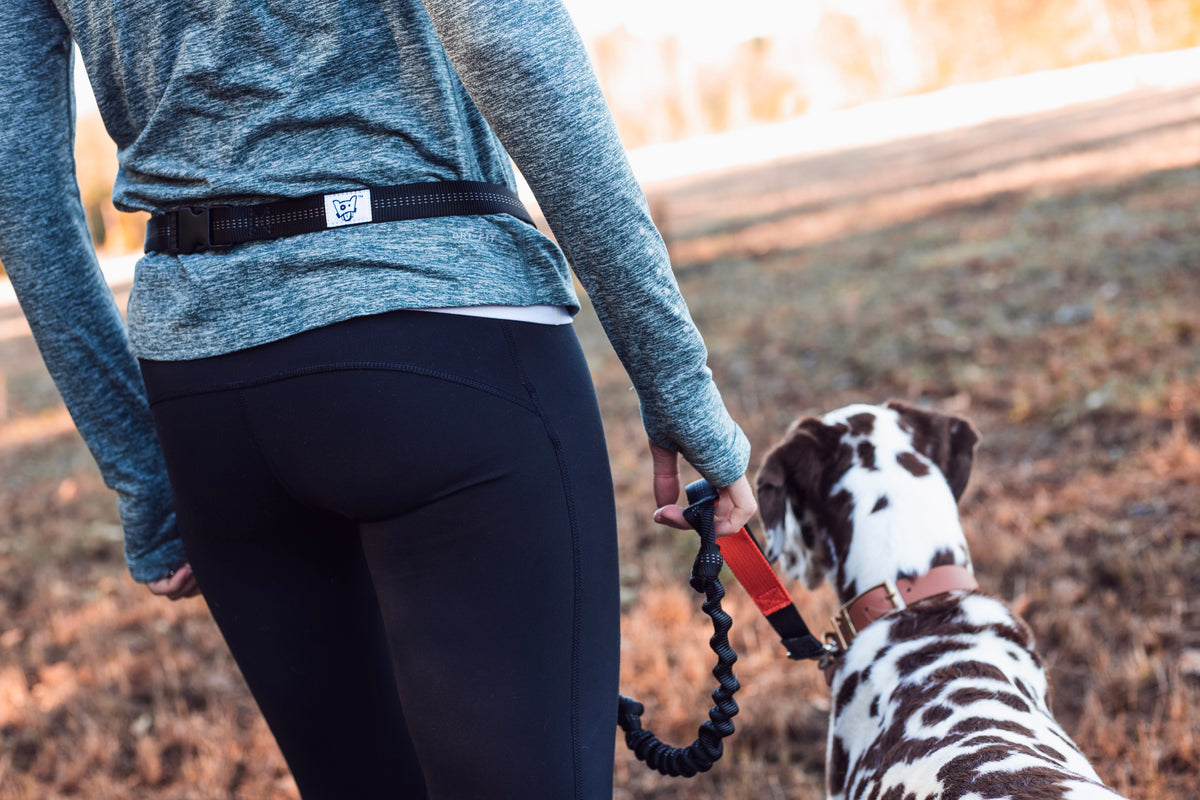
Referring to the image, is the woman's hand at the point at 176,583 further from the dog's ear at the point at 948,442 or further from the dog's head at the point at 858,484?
the dog's ear at the point at 948,442

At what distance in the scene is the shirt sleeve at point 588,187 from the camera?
110cm

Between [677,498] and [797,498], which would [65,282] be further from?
[797,498]

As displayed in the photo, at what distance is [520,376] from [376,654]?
0.57 m

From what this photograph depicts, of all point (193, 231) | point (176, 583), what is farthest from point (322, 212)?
point (176, 583)

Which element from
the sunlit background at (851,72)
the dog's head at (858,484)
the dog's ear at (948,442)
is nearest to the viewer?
the dog's head at (858,484)

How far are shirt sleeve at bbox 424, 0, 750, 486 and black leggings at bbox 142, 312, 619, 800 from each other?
0.12 metres

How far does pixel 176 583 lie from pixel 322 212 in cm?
88

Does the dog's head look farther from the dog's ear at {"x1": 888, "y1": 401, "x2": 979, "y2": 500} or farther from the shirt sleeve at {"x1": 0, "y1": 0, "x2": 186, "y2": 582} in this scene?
the shirt sleeve at {"x1": 0, "y1": 0, "x2": 186, "y2": 582}

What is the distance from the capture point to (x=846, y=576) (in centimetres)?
245

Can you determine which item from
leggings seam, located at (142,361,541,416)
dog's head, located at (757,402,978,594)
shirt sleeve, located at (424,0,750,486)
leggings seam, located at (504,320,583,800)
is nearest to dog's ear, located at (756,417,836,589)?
dog's head, located at (757,402,978,594)

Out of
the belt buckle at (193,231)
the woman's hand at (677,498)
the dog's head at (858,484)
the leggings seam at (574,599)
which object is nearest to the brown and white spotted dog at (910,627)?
the dog's head at (858,484)

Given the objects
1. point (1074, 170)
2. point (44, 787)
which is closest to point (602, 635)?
point (44, 787)

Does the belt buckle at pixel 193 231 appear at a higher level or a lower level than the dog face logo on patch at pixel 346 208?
lower

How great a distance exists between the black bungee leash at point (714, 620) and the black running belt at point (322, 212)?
1.80 feet
